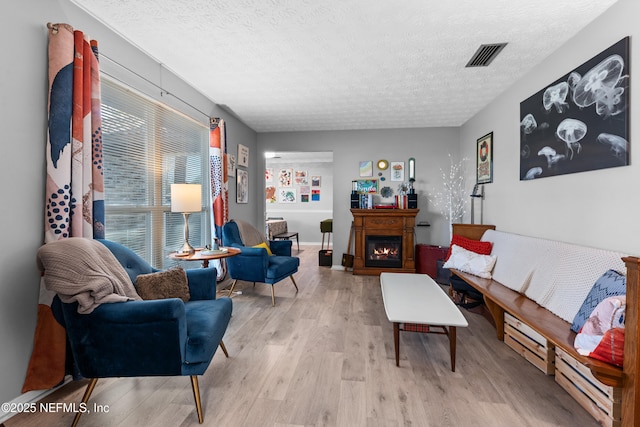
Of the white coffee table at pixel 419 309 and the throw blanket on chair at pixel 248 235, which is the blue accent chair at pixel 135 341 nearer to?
the white coffee table at pixel 419 309

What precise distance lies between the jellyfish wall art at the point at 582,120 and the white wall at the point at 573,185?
2.1 inches

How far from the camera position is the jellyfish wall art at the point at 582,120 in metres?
1.79

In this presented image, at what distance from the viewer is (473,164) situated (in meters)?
4.29

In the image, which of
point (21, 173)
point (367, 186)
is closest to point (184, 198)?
point (21, 173)

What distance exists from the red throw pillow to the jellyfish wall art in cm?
89

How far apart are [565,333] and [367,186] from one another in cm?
360

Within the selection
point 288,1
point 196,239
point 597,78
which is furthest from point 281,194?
point 597,78

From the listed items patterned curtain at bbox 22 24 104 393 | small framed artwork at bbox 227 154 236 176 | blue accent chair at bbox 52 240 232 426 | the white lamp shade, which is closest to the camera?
blue accent chair at bbox 52 240 232 426

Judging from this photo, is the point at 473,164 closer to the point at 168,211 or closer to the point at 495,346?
the point at 495,346

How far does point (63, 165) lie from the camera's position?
1.72m

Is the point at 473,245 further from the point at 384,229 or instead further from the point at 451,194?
the point at 451,194

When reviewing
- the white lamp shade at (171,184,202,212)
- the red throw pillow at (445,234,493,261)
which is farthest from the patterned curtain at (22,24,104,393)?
the red throw pillow at (445,234,493,261)

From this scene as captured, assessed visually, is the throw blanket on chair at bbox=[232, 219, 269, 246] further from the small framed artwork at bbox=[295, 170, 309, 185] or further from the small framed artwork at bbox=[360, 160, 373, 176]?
the small framed artwork at bbox=[295, 170, 309, 185]

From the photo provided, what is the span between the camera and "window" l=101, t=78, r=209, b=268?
7.61 ft
